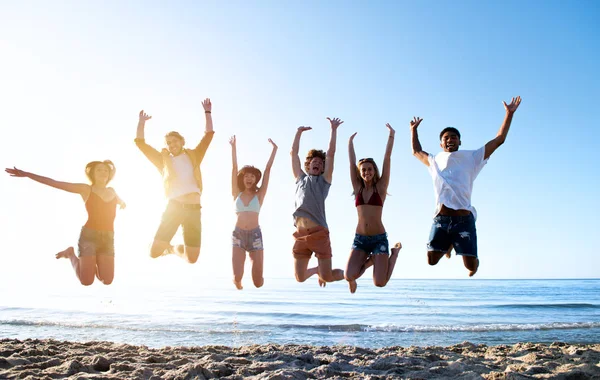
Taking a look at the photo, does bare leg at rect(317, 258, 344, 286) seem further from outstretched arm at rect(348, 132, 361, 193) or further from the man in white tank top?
the man in white tank top

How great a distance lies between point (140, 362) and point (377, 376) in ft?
11.3

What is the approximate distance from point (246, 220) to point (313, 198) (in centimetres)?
130

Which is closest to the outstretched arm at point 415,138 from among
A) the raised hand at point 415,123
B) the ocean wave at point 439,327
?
the raised hand at point 415,123

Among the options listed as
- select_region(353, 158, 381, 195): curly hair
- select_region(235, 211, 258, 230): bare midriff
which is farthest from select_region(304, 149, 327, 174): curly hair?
select_region(235, 211, 258, 230): bare midriff

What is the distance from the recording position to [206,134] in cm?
770

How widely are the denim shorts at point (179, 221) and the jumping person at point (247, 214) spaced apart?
2.72 ft

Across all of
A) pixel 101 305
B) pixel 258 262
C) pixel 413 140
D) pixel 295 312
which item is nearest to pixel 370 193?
pixel 413 140

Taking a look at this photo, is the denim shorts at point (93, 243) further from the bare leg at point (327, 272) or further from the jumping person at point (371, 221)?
the jumping person at point (371, 221)

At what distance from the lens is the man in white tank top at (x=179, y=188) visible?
736cm

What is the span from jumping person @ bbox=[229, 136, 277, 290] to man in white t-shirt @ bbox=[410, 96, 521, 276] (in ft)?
9.30

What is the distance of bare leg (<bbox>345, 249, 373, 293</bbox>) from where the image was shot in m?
7.48

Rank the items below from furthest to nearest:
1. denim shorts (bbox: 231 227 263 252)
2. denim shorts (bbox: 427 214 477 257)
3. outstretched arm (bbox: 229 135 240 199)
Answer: outstretched arm (bbox: 229 135 240 199) < denim shorts (bbox: 231 227 263 252) < denim shorts (bbox: 427 214 477 257)

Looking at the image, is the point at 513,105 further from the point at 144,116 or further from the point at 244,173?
the point at 144,116

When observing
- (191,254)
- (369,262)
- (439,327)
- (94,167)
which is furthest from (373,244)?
(439,327)
